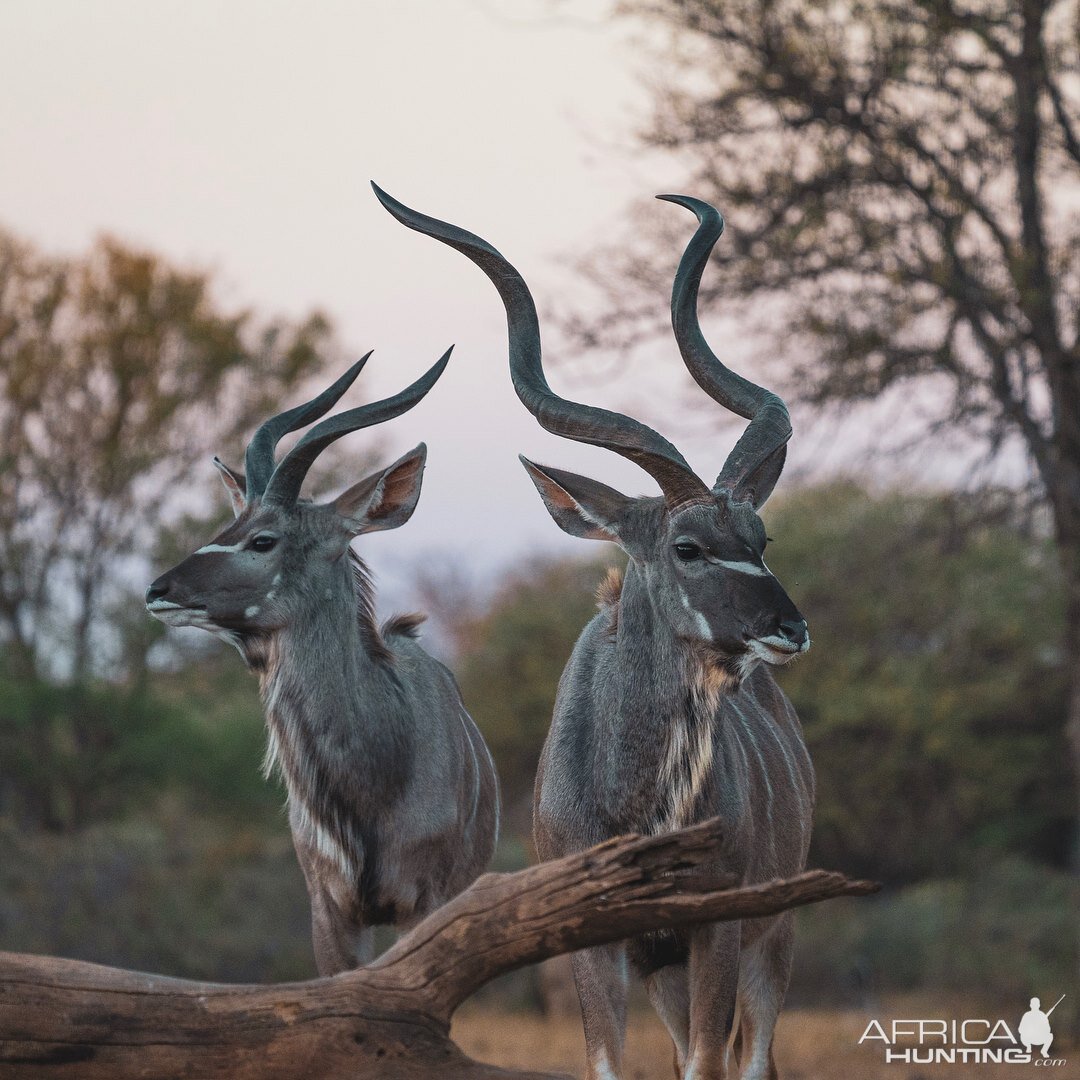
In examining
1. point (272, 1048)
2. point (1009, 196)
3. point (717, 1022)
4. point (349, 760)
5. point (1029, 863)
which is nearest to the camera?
point (272, 1048)

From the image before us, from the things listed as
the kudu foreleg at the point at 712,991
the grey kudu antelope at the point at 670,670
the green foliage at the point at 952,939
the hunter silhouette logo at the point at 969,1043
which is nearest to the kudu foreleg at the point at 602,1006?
the grey kudu antelope at the point at 670,670

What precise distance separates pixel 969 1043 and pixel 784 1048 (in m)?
1.17

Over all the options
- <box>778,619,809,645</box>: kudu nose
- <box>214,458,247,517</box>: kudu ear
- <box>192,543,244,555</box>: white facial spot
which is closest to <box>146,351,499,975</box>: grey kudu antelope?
<box>192,543,244,555</box>: white facial spot

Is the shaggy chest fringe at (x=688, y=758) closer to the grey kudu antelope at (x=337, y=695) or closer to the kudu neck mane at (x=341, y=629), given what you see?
the grey kudu antelope at (x=337, y=695)

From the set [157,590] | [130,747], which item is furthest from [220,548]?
[130,747]

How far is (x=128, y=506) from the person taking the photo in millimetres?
16562

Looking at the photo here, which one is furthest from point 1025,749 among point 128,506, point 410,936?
point 410,936

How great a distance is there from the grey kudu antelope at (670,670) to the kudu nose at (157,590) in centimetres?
121

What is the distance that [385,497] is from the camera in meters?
5.45

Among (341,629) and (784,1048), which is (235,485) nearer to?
(341,629)

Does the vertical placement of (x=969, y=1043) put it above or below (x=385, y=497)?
below

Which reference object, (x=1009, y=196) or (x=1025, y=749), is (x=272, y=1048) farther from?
(x=1025, y=749)

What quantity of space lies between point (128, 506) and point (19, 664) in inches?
74.2

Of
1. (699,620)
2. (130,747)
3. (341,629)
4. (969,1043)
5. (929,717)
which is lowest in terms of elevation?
(969,1043)
